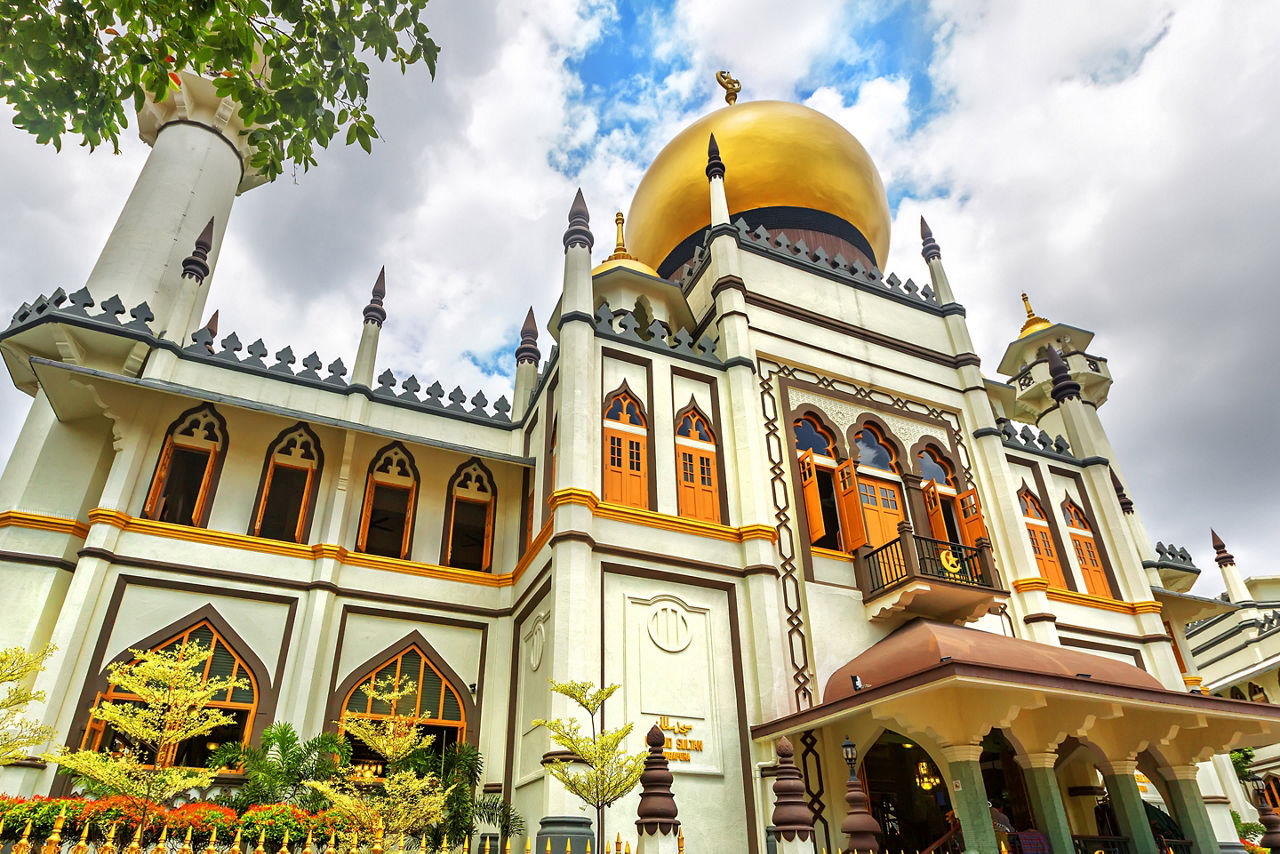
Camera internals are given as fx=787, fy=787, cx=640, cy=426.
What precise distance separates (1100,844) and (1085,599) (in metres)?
4.56

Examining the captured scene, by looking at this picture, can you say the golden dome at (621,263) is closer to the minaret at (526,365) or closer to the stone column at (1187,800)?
the minaret at (526,365)

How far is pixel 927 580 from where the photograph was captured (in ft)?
36.0

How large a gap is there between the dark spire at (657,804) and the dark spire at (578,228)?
870cm

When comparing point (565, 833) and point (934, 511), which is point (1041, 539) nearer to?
point (934, 511)

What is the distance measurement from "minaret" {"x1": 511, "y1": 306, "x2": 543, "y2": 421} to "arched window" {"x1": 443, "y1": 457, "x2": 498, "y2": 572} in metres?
1.48

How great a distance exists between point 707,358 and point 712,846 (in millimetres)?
7062

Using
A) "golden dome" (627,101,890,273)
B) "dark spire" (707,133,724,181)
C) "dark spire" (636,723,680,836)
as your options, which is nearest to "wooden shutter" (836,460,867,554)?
"dark spire" (707,133,724,181)

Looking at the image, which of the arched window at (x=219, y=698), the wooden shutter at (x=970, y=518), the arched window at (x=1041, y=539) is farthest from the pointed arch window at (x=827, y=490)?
the arched window at (x=219, y=698)

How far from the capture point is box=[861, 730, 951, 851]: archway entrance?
1201 centimetres

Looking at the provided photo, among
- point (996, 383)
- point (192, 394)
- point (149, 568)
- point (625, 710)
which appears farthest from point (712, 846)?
point (996, 383)

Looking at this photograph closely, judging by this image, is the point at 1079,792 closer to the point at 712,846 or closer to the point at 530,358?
the point at 712,846

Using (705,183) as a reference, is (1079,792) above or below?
below

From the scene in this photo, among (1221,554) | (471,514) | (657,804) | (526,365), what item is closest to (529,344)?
(526,365)

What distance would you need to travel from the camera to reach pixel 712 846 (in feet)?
30.4
